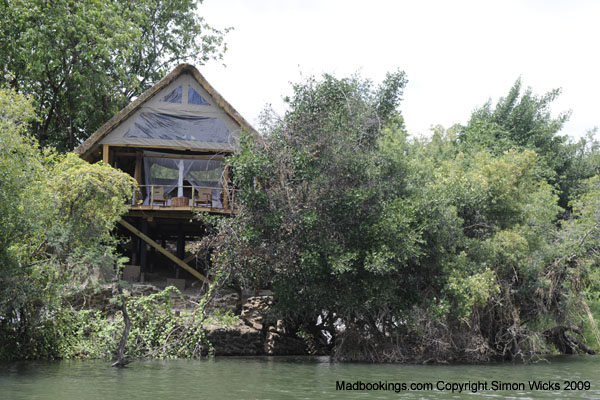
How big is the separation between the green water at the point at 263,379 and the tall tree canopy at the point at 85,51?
11.8m

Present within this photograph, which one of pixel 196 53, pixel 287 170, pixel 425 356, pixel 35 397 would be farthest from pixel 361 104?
pixel 196 53

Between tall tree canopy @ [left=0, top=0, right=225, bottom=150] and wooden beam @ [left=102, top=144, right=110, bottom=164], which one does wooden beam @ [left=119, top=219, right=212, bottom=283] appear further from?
tall tree canopy @ [left=0, top=0, right=225, bottom=150]

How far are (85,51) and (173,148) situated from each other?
587 cm

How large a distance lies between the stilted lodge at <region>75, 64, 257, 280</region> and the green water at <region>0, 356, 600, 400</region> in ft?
20.0

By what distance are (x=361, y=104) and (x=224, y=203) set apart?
583 cm

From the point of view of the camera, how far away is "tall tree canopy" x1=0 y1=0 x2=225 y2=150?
2302 cm

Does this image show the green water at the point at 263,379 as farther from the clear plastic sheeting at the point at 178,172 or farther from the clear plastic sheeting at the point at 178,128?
the clear plastic sheeting at the point at 178,128

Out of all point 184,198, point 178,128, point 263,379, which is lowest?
point 263,379

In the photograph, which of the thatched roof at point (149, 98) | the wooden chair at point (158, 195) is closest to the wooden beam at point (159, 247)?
the wooden chair at point (158, 195)

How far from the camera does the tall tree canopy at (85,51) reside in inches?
906

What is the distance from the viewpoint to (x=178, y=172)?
21.7 meters

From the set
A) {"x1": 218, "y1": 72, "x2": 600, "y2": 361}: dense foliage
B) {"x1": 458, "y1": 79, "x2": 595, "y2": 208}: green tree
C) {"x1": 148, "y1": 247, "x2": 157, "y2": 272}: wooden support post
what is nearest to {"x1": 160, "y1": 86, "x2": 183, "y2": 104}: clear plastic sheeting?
{"x1": 218, "y1": 72, "x2": 600, "y2": 361}: dense foliage

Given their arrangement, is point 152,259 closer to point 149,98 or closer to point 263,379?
point 149,98

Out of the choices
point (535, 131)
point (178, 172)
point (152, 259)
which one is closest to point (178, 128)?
point (178, 172)
